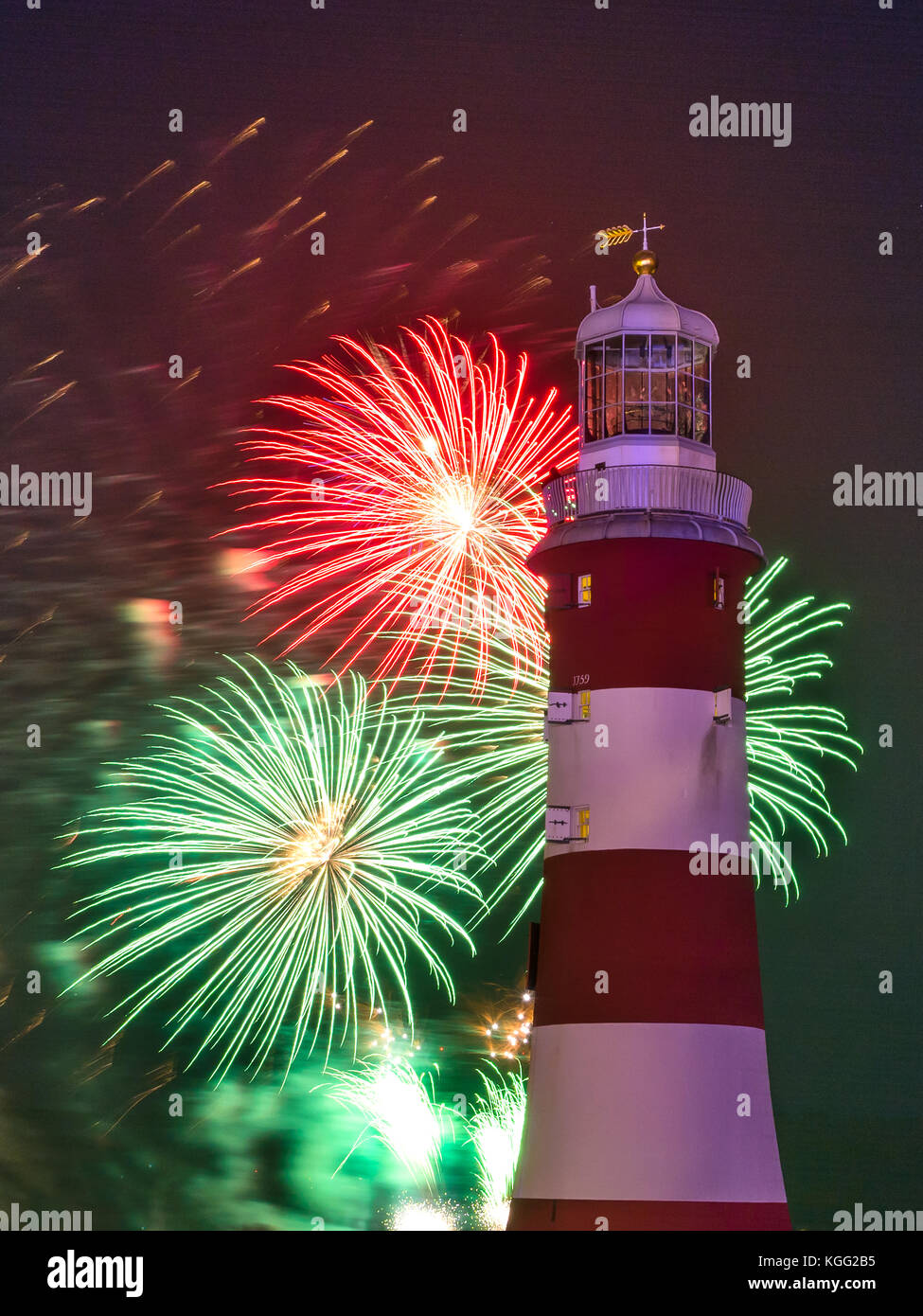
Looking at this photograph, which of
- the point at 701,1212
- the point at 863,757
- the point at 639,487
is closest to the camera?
the point at 701,1212

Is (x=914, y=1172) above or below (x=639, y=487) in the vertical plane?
below

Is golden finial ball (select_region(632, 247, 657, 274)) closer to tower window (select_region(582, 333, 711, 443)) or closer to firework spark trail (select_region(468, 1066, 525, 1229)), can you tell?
tower window (select_region(582, 333, 711, 443))

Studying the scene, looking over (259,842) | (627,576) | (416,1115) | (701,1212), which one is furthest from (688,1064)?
(416,1115)

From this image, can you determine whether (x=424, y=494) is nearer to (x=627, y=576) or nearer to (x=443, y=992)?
(x=627, y=576)

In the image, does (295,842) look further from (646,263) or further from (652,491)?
(646,263)

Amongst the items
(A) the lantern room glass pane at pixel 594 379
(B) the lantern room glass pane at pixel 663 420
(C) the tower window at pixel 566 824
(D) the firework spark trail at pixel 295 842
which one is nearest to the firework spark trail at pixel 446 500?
(D) the firework spark trail at pixel 295 842

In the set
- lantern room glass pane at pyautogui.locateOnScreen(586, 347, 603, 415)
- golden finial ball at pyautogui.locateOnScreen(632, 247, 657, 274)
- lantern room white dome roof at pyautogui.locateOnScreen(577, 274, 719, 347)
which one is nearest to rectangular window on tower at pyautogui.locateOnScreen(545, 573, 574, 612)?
lantern room glass pane at pyautogui.locateOnScreen(586, 347, 603, 415)

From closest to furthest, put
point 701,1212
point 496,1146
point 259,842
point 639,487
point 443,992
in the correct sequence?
point 701,1212
point 639,487
point 259,842
point 496,1146
point 443,992
